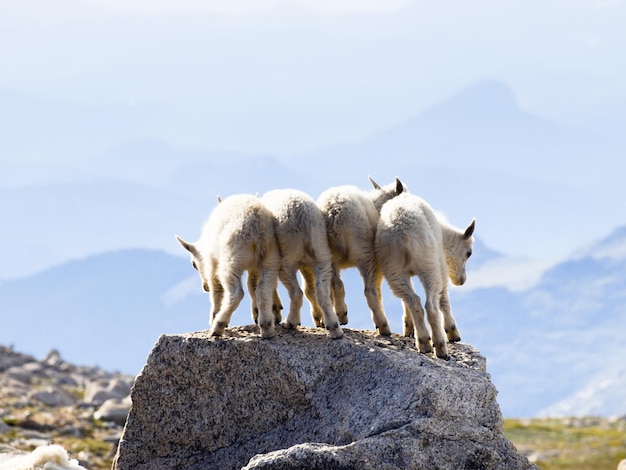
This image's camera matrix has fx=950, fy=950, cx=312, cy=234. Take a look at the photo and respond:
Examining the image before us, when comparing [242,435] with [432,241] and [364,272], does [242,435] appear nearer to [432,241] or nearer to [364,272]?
[364,272]

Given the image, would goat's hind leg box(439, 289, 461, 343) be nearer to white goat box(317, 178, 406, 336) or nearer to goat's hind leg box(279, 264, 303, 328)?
white goat box(317, 178, 406, 336)

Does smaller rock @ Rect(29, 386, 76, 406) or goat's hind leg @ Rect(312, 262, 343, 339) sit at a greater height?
smaller rock @ Rect(29, 386, 76, 406)

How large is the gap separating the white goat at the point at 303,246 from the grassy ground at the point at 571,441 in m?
40.6

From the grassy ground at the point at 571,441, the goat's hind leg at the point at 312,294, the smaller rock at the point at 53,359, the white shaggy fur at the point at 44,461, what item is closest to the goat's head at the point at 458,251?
the goat's hind leg at the point at 312,294

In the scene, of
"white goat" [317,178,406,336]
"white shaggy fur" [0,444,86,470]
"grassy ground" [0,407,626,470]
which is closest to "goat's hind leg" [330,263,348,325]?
"white goat" [317,178,406,336]

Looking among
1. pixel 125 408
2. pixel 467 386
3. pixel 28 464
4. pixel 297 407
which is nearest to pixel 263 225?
pixel 297 407

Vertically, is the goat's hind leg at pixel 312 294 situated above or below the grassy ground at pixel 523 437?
below

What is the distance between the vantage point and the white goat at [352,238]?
48.5 feet

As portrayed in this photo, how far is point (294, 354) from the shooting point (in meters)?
14.3

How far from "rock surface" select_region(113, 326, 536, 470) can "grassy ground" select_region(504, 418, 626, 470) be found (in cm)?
4037

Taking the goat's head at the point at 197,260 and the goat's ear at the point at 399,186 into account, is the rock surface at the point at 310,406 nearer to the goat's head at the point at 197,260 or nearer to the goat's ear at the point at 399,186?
the goat's head at the point at 197,260

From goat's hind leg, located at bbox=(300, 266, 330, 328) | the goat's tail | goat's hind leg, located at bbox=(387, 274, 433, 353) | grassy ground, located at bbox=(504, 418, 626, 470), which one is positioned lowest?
goat's hind leg, located at bbox=(387, 274, 433, 353)

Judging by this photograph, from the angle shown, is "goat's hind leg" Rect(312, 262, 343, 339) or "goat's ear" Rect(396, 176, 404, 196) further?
"goat's ear" Rect(396, 176, 404, 196)

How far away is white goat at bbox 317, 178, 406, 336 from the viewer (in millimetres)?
14773
